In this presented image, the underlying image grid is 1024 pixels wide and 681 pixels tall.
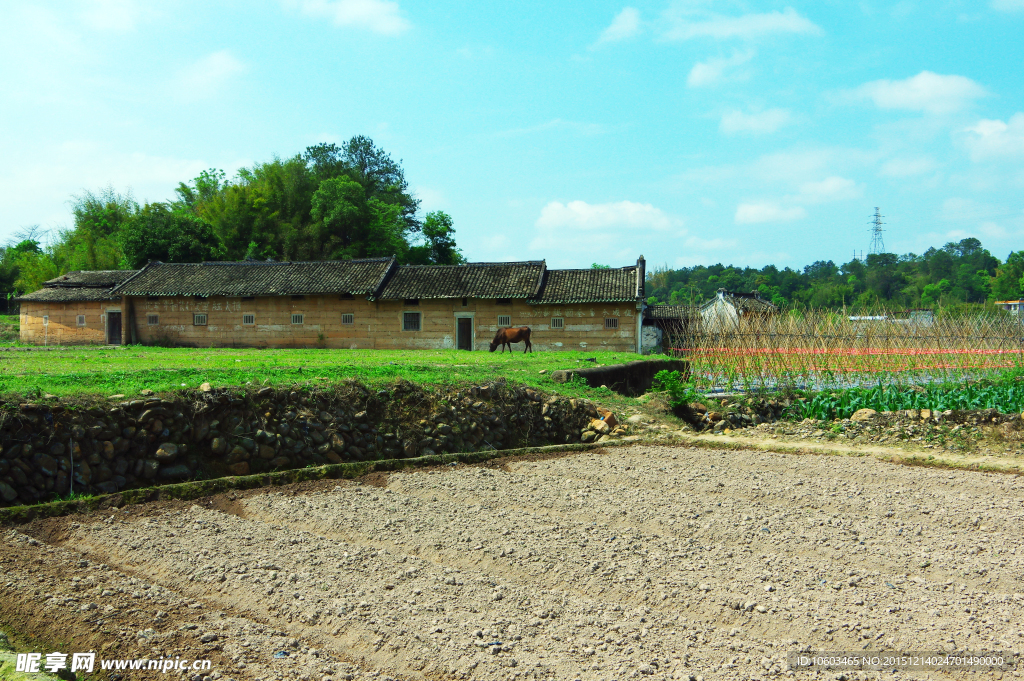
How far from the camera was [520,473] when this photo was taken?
23.7 feet

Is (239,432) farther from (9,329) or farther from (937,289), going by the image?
(937,289)

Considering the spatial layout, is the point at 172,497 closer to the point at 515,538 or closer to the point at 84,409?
the point at 84,409

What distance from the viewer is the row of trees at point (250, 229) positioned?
38781 mm

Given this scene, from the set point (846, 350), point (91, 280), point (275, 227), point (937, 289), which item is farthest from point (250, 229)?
point (937, 289)

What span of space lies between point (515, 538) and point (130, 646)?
251 cm

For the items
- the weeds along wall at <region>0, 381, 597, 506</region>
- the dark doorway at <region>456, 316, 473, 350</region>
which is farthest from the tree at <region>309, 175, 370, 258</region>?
the weeds along wall at <region>0, 381, 597, 506</region>

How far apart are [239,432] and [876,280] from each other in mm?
74166

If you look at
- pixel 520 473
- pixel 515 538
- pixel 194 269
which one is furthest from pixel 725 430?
pixel 194 269

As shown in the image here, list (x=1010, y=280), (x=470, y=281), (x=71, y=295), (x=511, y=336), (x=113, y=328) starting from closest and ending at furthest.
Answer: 1. (x=511, y=336)
2. (x=470, y=281)
3. (x=113, y=328)
4. (x=71, y=295)
5. (x=1010, y=280)

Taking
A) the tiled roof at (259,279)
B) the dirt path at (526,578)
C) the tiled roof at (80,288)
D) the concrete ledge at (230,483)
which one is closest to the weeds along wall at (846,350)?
the concrete ledge at (230,483)

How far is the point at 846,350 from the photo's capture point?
1438cm

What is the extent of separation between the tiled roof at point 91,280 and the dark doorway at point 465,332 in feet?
57.1

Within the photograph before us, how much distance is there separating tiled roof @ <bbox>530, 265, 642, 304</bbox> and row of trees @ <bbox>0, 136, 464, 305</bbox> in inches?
804

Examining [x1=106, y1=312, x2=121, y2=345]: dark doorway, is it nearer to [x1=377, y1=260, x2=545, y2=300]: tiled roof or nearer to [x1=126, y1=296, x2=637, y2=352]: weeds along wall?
[x1=126, y1=296, x2=637, y2=352]: weeds along wall
